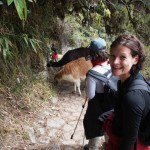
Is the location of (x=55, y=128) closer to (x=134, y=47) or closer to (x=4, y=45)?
(x=4, y=45)

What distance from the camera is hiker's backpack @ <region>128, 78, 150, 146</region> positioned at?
1.91m

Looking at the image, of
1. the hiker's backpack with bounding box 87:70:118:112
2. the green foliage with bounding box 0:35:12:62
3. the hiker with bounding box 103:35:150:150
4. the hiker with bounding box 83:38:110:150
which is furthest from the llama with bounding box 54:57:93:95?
the hiker with bounding box 103:35:150:150

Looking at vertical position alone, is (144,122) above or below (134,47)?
below

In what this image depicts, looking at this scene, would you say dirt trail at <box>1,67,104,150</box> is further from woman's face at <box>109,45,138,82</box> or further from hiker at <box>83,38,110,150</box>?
woman's face at <box>109,45,138,82</box>

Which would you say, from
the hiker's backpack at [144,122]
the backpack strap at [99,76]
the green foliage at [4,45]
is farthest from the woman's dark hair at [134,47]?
the green foliage at [4,45]

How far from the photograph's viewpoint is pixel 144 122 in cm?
198

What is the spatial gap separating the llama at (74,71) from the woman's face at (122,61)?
3.48m

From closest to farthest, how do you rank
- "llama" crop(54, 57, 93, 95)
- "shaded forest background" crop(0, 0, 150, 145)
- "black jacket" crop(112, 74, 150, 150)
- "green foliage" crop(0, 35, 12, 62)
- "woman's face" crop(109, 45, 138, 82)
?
1. "black jacket" crop(112, 74, 150, 150)
2. "woman's face" crop(109, 45, 138, 82)
3. "green foliage" crop(0, 35, 12, 62)
4. "shaded forest background" crop(0, 0, 150, 145)
5. "llama" crop(54, 57, 93, 95)

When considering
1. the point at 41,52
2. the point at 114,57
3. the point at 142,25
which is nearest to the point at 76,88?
the point at 41,52

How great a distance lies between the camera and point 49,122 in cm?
457

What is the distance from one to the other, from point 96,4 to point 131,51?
3.87 m

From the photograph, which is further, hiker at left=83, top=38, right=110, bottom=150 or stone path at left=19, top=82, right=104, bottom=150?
stone path at left=19, top=82, right=104, bottom=150

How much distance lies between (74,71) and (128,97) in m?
3.68

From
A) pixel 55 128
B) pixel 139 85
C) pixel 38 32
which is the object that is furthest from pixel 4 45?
pixel 139 85
